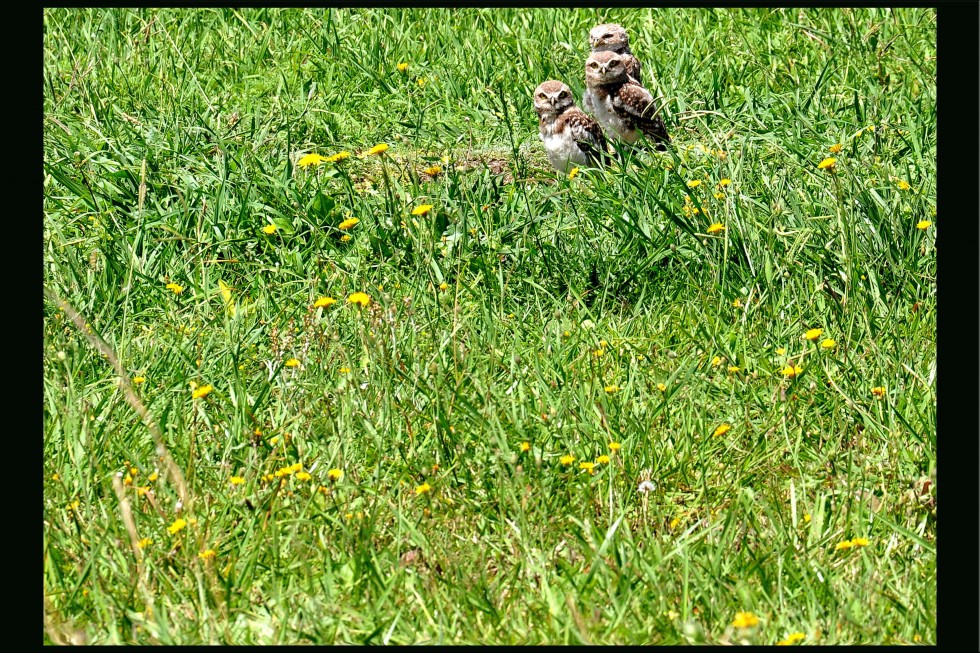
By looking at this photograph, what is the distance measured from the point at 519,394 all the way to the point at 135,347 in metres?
1.36

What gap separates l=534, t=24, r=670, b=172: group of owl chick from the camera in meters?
5.38

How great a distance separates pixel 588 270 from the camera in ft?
13.6

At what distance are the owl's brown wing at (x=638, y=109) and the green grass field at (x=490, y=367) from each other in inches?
8.6

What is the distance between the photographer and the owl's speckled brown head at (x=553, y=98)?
18.0 ft

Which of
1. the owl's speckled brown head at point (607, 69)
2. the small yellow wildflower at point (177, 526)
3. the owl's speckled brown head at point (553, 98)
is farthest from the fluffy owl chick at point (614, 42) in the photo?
the small yellow wildflower at point (177, 526)

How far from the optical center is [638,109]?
5.56m

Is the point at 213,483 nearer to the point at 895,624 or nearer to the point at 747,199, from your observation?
the point at 895,624

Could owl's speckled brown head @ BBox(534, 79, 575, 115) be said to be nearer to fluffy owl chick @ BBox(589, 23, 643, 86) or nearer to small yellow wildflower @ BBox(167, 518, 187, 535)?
fluffy owl chick @ BBox(589, 23, 643, 86)

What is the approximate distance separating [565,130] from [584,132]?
0.30ft

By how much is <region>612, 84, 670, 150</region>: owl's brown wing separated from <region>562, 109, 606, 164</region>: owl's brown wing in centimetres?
18

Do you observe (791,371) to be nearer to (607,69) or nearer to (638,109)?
(638,109)

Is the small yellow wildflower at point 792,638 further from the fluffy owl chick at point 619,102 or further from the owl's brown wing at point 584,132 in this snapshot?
the fluffy owl chick at point 619,102

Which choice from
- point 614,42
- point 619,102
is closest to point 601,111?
point 619,102

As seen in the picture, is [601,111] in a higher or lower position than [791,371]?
lower
